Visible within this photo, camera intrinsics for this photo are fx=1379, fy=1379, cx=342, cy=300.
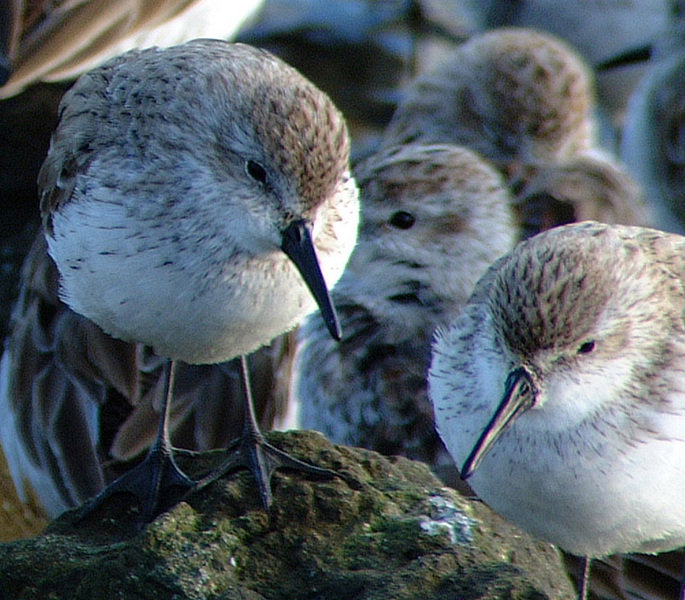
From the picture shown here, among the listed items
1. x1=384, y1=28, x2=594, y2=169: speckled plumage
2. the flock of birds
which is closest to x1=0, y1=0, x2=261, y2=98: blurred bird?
the flock of birds

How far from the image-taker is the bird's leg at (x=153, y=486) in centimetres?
368

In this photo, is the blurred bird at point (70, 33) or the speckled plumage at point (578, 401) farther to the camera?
the blurred bird at point (70, 33)

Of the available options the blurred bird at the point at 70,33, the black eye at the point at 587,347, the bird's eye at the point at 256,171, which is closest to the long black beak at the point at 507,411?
the black eye at the point at 587,347

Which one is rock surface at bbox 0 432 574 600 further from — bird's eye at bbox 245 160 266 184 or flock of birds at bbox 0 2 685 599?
bird's eye at bbox 245 160 266 184

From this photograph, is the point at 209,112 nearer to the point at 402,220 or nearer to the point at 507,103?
the point at 402,220

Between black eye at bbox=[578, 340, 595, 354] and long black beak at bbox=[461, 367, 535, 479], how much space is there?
0.18 metres

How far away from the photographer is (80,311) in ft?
12.8

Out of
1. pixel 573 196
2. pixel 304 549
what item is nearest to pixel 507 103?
pixel 573 196

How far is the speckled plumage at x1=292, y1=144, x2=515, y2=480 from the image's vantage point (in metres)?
5.07

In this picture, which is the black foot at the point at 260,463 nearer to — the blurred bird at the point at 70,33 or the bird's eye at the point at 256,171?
the bird's eye at the point at 256,171

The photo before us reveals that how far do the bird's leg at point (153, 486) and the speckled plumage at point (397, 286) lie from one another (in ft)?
4.21

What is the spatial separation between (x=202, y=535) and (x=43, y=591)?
39 cm

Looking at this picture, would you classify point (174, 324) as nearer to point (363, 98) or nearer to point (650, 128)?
point (650, 128)

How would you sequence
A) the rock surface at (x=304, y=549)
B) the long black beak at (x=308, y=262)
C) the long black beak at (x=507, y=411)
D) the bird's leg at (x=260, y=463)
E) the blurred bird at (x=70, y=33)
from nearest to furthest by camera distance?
the rock surface at (x=304, y=549)
the long black beak at (x=507, y=411)
the long black beak at (x=308, y=262)
the bird's leg at (x=260, y=463)
the blurred bird at (x=70, y=33)
